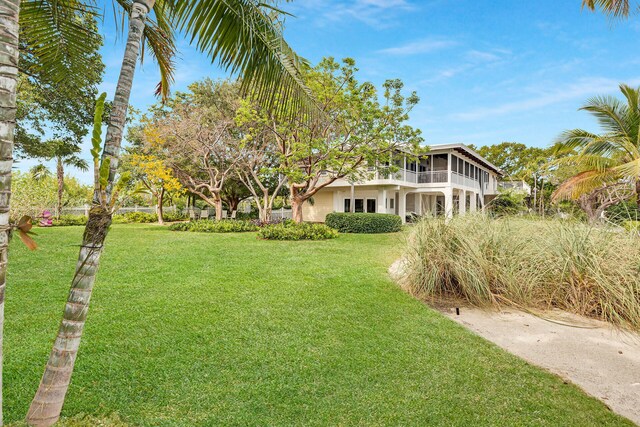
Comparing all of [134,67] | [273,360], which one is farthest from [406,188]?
[134,67]

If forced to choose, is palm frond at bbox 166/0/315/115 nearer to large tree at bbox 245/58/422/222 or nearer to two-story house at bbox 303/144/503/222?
large tree at bbox 245/58/422/222

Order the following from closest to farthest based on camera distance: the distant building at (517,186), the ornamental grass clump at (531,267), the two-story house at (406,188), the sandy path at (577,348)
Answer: the sandy path at (577,348)
the ornamental grass clump at (531,267)
the two-story house at (406,188)
the distant building at (517,186)

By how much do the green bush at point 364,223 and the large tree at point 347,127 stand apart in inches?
82.8

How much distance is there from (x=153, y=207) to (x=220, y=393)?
29.2 metres

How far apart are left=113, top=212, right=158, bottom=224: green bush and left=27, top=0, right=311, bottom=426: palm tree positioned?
956 inches

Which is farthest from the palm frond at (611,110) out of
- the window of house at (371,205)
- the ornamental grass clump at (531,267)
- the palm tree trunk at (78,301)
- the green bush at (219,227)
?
the green bush at (219,227)

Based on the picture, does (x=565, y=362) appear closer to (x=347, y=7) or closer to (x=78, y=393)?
(x=78, y=393)

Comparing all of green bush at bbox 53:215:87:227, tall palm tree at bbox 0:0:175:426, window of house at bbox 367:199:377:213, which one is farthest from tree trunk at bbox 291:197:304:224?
green bush at bbox 53:215:87:227

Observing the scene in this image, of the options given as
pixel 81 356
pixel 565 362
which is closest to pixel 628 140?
pixel 565 362

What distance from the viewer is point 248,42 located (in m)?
3.40

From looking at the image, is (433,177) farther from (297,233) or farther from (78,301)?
(78,301)

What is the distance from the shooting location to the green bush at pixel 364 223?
16625mm

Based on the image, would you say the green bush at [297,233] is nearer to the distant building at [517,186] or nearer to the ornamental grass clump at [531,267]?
the ornamental grass clump at [531,267]

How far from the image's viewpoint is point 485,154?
4453 cm
